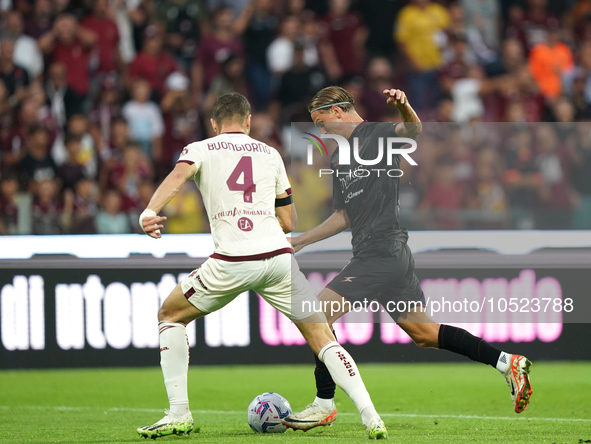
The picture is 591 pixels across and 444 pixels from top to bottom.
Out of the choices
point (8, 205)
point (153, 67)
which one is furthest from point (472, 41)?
point (8, 205)

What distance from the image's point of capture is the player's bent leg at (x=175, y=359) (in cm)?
548

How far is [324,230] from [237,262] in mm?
1060

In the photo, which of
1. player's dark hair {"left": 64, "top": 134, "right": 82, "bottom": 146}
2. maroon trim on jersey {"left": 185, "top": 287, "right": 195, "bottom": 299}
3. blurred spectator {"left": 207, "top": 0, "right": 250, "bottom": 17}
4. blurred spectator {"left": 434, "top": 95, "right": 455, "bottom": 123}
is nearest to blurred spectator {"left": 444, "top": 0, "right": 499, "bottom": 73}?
blurred spectator {"left": 434, "top": 95, "right": 455, "bottom": 123}

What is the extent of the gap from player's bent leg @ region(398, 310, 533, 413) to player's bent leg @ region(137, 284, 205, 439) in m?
1.54

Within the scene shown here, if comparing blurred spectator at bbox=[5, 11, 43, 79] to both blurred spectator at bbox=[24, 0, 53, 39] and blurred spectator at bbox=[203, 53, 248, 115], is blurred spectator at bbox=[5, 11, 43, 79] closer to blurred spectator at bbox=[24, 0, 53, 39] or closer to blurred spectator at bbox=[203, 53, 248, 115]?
blurred spectator at bbox=[24, 0, 53, 39]

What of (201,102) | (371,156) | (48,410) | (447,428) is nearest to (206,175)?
(371,156)

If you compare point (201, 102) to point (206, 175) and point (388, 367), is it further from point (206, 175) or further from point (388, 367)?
point (206, 175)

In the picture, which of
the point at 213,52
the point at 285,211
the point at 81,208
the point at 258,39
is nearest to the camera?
the point at 285,211

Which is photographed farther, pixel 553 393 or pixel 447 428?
pixel 553 393

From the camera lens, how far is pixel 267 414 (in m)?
5.95

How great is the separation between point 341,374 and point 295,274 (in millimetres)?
690

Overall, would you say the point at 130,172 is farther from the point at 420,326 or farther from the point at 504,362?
the point at 504,362

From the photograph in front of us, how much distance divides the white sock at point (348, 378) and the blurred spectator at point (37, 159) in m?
6.47

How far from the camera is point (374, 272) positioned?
6086mm
